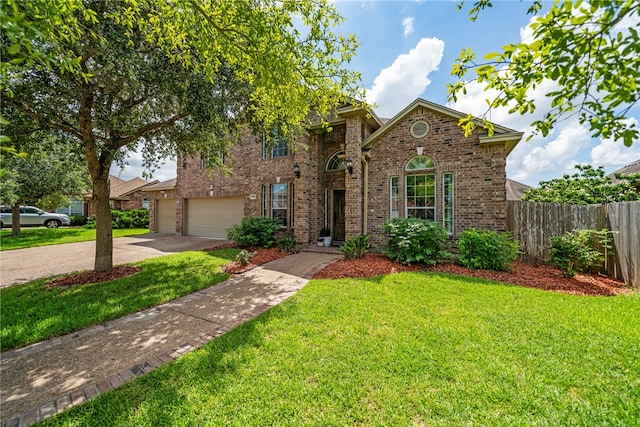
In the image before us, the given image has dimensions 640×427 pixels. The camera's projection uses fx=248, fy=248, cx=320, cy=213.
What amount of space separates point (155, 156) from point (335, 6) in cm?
670

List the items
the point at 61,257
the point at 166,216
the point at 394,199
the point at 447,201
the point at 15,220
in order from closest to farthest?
the point at 447,201, the point at 61,257, the point at 394,199, the point at 15,220, the point at 166,216

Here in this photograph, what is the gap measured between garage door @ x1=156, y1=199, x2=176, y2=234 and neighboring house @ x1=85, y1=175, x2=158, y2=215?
6.65 feet

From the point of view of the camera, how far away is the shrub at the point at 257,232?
991cm

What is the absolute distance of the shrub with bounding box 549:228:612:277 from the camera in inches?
237

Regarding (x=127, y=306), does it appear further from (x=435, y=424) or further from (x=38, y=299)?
(x=435, y=424)

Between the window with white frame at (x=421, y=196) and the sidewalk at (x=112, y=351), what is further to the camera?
the window with white frame at (x=421, y=196)

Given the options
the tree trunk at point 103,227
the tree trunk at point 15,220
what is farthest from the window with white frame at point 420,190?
the tree trunk at point 15,220

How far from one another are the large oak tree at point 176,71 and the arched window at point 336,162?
4.01 m

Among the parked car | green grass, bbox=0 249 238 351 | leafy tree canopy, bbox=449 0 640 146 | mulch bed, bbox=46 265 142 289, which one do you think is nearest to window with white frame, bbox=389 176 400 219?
green grass, bbox=0 249 238 351

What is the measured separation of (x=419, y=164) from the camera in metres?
8.72

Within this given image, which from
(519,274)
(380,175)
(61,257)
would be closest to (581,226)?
(519,274)

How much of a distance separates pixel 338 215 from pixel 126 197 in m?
24.3

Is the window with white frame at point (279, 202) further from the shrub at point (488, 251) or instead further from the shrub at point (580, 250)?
the shrub at point (580, 250)

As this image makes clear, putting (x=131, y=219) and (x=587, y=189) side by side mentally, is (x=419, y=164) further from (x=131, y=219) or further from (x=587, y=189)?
(x=131, y=219)
